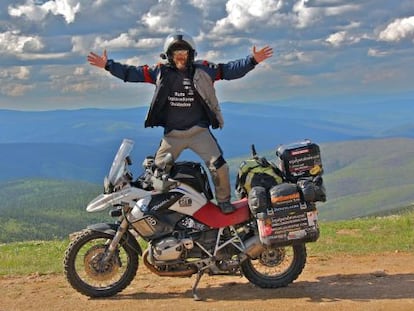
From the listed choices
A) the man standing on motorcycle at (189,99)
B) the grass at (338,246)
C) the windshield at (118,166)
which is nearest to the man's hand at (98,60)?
the man standing on motorcycle at (189,99)

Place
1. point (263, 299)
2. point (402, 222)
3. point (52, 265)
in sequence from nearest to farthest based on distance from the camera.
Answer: point (263, 299)
point (52, 265)
point (402, 222)

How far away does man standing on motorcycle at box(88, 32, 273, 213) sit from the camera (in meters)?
8.52

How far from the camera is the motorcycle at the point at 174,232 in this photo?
8547 mm

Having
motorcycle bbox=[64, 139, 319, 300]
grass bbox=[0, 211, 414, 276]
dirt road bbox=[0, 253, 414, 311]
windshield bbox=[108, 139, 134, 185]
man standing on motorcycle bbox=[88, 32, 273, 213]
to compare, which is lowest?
grass bbox=[0, 211, 414, 276]

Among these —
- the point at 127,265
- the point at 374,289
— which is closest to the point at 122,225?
the point at 127,265

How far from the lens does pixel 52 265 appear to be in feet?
38.6

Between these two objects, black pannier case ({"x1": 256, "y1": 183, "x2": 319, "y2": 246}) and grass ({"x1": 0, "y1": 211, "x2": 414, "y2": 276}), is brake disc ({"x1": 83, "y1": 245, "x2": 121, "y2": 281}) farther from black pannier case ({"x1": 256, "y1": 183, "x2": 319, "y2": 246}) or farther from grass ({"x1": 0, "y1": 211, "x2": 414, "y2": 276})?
grass ({"x1": 0, "y1": 211, "x2": 414, "y2": 276})

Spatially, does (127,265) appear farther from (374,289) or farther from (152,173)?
(374,289)

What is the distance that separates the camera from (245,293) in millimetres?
8703

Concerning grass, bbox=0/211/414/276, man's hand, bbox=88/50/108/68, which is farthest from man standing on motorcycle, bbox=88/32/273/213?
grass, bbox=0/211/414/276

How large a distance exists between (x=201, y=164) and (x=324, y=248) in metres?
4.33

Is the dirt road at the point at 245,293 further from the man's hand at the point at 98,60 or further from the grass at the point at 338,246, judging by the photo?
the man's hand at the point at 98,60

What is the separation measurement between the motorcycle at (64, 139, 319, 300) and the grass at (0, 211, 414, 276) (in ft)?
7.53

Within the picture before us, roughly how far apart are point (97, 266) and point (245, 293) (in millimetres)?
2077
